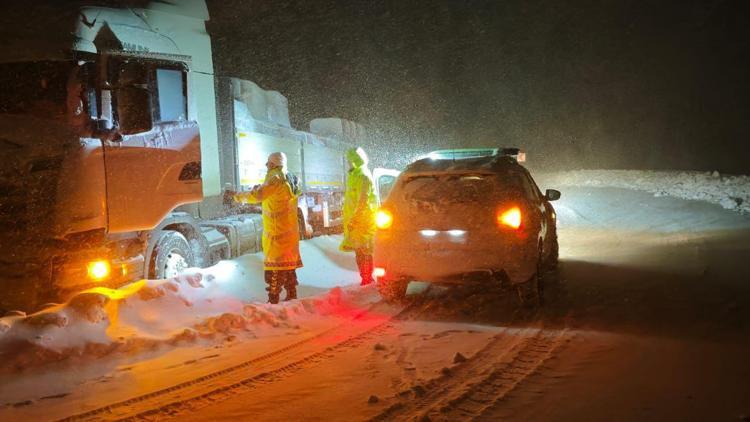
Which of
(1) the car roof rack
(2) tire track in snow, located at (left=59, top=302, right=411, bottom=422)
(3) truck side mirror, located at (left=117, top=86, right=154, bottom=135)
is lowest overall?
(2) tire track in snow, located at (left=59, top=302, right=411, bottom=422)

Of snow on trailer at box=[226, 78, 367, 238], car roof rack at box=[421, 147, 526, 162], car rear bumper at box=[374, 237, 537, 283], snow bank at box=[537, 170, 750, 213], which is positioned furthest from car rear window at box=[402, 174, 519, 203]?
snow bank at box=[537, 170, 750, 213]

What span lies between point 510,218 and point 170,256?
431 cm

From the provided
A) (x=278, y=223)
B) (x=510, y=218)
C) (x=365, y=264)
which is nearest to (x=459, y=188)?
(x=510, y=218)

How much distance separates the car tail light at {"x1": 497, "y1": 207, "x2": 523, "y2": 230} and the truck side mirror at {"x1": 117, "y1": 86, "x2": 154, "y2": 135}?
3.93 meters

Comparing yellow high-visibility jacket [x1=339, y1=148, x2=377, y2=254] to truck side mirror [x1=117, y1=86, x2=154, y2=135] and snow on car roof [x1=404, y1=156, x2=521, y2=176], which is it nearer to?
snow on car roof [x1=404, y1=156, x2=521, y2=176]

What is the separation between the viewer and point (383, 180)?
513 inches

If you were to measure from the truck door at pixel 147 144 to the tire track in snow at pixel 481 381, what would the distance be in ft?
13.6

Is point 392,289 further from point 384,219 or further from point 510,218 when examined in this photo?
point 510,218

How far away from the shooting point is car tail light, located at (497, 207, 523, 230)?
612cm

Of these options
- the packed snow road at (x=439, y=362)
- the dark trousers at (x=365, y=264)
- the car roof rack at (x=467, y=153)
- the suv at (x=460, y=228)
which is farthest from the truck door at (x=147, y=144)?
the car roof rack at (x=467, y=153)

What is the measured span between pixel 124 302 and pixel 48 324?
0.88 m

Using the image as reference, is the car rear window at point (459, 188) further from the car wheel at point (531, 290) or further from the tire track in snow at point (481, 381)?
the tire track in snow at point (481, 381)

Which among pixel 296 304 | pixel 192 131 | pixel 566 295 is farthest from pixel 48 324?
pixel 566 295

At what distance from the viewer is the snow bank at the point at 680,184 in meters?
20.4
